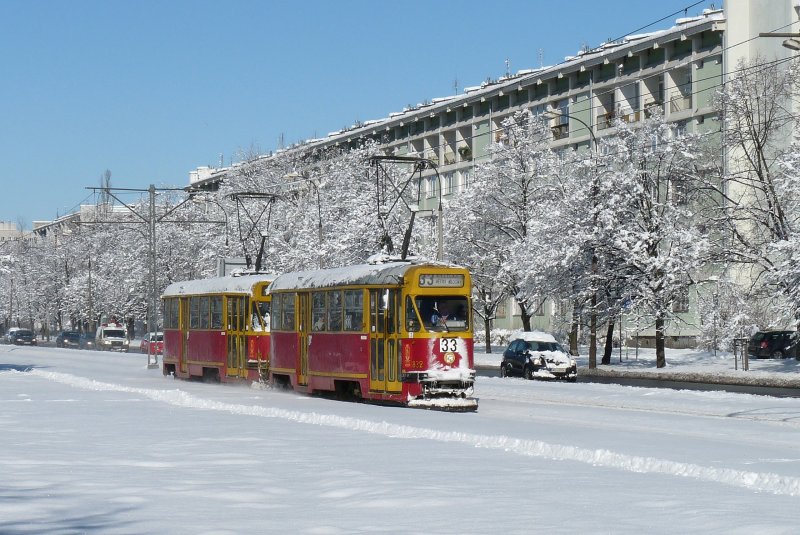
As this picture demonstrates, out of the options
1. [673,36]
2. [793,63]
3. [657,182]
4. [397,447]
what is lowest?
[397,447]

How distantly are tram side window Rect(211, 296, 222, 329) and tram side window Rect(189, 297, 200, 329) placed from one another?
1.43 m

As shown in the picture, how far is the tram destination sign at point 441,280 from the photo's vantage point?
26.8 meters

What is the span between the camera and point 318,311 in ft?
101

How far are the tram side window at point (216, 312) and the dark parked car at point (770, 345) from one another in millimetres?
27302

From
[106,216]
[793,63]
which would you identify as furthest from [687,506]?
[106,216]

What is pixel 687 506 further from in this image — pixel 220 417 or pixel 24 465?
pixel 220 417

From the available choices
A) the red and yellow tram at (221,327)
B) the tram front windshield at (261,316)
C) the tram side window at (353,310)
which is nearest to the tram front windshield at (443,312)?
the tram side window at (353,310)

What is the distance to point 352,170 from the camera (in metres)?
74.6

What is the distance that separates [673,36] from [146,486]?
57.4 metres

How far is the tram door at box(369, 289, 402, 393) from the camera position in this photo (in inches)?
1055

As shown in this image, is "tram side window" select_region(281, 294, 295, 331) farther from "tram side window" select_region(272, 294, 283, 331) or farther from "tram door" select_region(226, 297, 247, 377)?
"tram door" select_region(226, 297, 247, 377)

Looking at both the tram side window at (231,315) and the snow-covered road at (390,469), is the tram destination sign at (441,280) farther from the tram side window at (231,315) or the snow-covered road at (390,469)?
the tram side window at (231,315)

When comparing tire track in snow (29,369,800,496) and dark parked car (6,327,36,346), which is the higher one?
dark parked car (6,327,36,346)

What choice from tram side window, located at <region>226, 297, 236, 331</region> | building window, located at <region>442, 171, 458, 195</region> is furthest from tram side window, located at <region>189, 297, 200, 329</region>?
building window, located at <region>442, 171, 458, 195</region>
